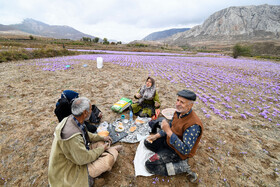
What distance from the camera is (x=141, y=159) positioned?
2.74 m

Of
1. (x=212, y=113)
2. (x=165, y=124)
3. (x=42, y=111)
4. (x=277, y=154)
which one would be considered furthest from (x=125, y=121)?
(x=277, y=154)

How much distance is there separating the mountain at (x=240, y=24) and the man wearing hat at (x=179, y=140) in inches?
4493

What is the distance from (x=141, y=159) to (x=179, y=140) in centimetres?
131

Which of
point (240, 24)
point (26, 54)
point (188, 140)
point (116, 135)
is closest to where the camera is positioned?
point (188, 140)

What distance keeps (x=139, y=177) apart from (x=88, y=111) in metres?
1.79

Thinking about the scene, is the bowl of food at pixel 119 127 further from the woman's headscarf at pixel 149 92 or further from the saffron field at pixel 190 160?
the woman's headscarf at pixel 149 92

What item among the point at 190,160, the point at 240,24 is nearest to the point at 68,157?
the point at 190,160

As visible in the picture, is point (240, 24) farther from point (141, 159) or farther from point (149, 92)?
point (141, 159)

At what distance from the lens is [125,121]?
3.98 meters

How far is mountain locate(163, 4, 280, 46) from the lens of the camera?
103938mm

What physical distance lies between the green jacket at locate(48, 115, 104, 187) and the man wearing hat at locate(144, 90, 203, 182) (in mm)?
1292

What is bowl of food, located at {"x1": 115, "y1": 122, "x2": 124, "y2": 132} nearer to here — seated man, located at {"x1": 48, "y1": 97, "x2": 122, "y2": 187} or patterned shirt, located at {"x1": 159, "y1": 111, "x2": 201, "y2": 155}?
seated man, located at {"x1": 48, "y1": 97, "x2": 122, "y2": 187}

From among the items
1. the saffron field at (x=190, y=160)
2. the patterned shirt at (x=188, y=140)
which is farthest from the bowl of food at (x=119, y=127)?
the patterned shirt at (x=188, y=140)

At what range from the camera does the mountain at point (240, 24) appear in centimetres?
10394
